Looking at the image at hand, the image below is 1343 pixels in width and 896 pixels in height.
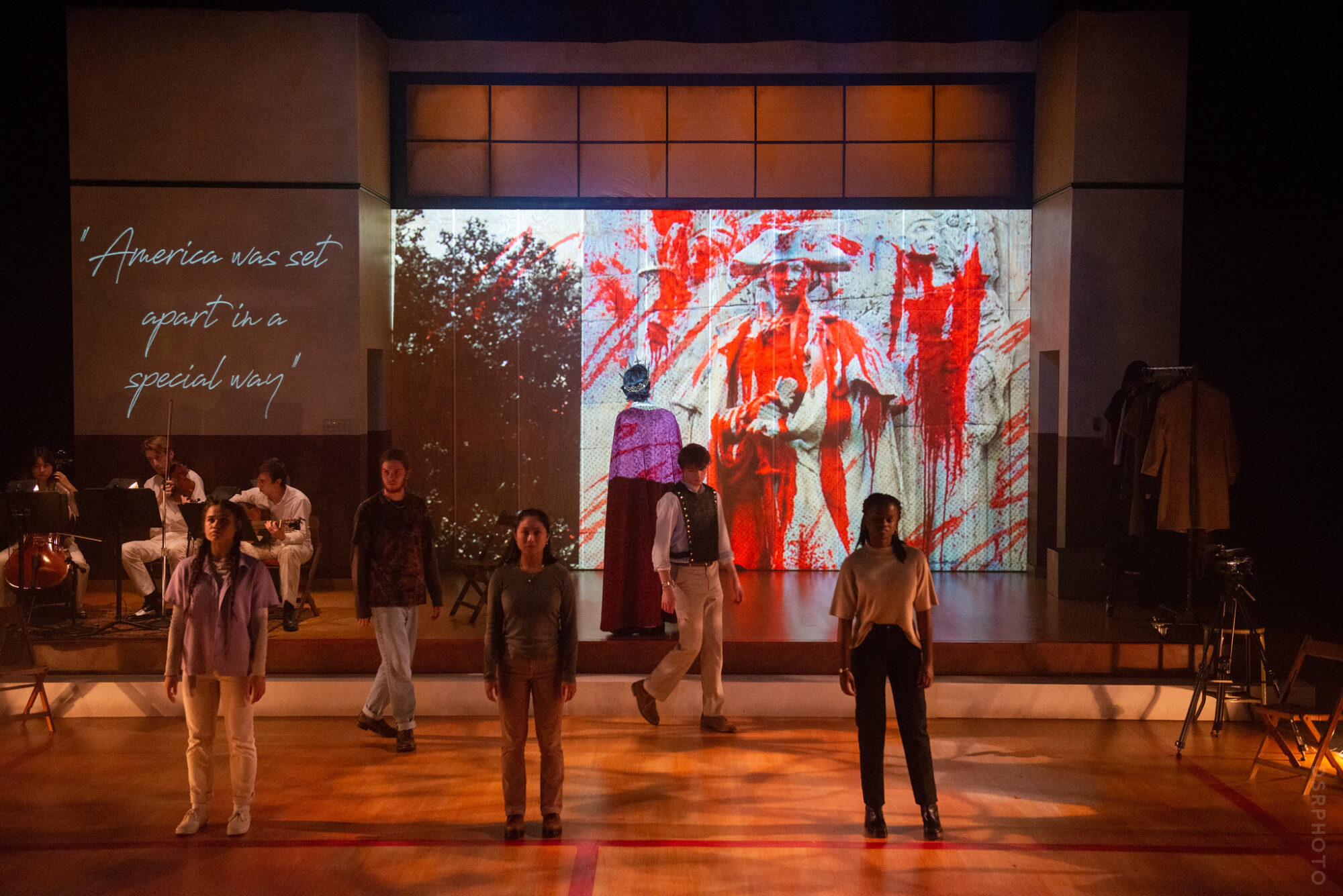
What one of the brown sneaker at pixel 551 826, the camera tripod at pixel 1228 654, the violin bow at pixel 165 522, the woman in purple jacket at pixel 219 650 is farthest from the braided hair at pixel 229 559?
the camera tripod at pixel 1228 654

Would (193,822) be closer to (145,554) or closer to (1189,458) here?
(145,554)

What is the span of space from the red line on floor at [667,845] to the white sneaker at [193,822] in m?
0.05

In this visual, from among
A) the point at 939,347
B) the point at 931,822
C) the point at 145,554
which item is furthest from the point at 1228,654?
the point at 145,554

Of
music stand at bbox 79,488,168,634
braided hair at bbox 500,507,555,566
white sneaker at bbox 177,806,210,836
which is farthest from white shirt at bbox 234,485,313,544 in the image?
braided hair at bbox 500,507,555,566

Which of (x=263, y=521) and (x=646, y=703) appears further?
(x=263, y=521)

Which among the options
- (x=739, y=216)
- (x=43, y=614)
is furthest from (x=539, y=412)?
(x=43, y=614)

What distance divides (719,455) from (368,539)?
3.83 metres

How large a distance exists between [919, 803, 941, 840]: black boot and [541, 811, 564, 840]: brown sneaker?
1461 millimetres

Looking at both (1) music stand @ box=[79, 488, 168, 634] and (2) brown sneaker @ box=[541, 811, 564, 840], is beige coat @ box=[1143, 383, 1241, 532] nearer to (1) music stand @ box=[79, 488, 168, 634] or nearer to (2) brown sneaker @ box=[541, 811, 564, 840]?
(2) brown sneaker @ box=[541, 811, 564, 840]

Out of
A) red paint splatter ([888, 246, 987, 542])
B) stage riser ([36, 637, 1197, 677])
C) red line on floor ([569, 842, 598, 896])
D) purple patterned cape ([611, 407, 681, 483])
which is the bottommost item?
red line on floor ([569, 842, 598, 896])

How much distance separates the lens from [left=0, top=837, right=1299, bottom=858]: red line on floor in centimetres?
404

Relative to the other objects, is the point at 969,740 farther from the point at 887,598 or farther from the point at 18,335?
the point at 18,335

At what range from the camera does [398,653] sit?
5.06 meters

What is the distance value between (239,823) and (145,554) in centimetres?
299
